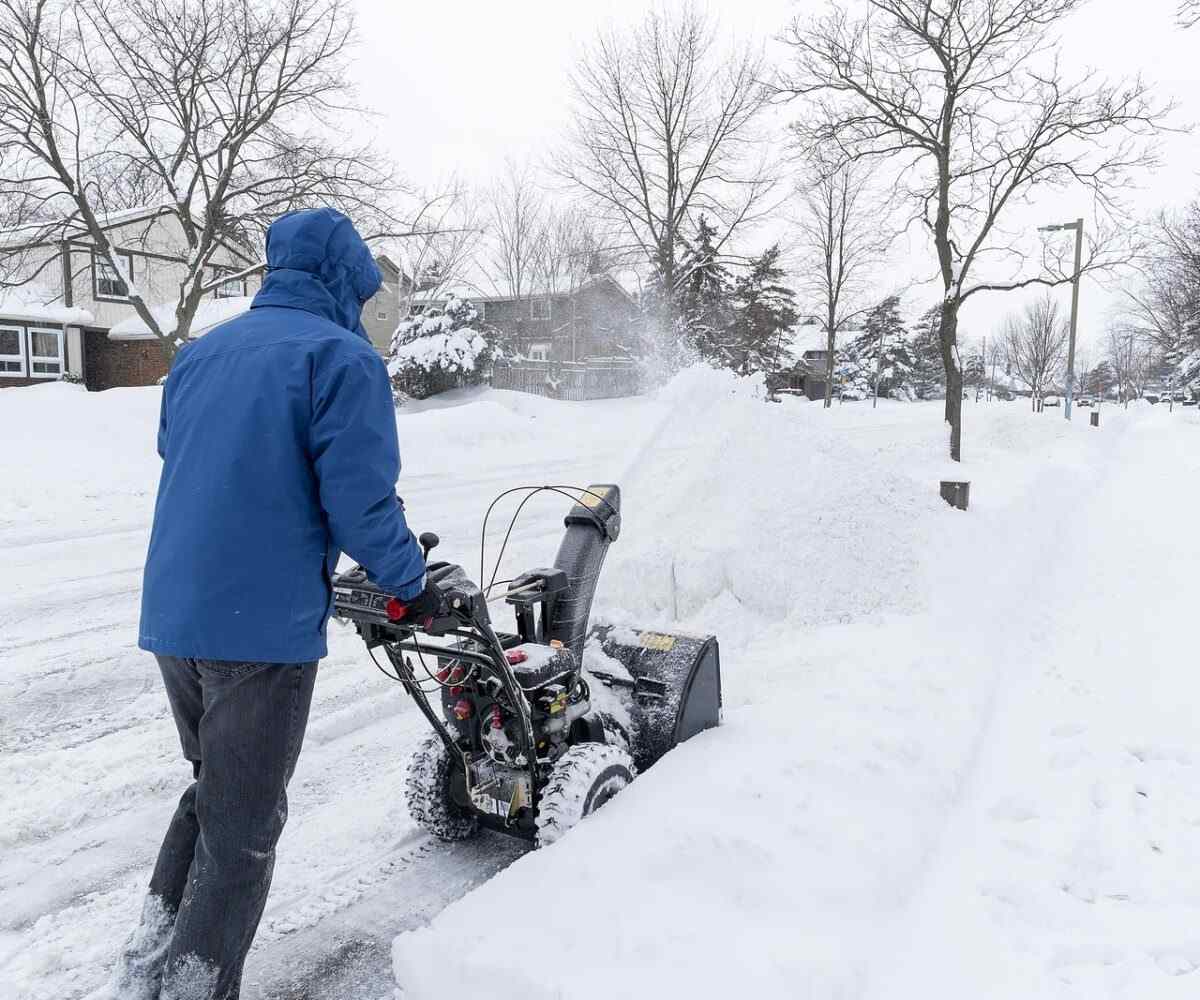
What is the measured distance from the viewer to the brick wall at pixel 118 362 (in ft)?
95.1

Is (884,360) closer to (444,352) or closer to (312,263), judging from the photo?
(444,352)

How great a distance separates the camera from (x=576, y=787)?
2889 mm

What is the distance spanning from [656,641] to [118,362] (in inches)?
1220

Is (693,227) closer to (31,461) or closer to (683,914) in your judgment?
(31,461)

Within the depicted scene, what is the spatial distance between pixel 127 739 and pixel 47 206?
1813 cm

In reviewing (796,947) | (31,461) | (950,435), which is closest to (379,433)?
(796,947)

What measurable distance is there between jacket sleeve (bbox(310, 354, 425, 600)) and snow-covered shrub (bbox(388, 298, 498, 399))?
81.2 feet

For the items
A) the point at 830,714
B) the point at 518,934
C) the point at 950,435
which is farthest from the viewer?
the point at 950,435

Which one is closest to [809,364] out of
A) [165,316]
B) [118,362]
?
[165,316]

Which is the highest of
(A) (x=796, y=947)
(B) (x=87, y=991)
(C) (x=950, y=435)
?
(C) (x=950, y=435)

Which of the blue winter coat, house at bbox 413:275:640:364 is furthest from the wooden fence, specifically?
the blue winter coat

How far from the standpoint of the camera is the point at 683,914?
251 centimetres

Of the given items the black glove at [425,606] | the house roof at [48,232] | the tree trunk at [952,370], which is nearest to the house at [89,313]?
the house roof at [48,232]

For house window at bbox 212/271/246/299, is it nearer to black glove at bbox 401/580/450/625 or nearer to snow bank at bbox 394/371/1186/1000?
snow bank at bbox 394/371/1186/1000
